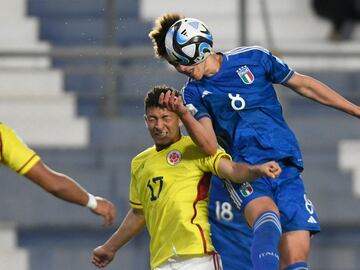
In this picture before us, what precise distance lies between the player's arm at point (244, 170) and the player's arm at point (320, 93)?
617mm

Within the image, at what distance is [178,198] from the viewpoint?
22.9 ft

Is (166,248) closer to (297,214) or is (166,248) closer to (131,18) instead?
(297,214)

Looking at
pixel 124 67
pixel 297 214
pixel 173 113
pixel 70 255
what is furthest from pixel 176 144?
pixel 124 67

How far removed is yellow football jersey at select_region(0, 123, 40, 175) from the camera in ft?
20.9

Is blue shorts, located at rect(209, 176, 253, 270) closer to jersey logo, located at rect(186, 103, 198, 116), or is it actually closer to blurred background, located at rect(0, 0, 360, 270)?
jersey logo, located at rect(186, 103, 198, 116)

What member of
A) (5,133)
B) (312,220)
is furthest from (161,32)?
(312,220)

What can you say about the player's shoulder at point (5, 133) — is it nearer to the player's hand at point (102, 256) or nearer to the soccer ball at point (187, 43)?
the soccer ball at point (187, 43)

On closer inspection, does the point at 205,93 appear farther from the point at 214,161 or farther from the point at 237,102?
the point at 214,161

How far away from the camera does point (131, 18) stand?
1187 cm

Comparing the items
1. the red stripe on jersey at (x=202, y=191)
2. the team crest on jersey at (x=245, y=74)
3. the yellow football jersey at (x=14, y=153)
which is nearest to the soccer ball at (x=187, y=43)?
the team crest on jersey at (x=245, y=74)

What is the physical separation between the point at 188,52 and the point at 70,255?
3658 millimetres

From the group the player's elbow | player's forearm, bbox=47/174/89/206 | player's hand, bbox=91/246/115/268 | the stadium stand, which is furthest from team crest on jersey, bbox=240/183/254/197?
the stadium stand

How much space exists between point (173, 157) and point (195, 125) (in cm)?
45

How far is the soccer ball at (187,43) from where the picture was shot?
22.3ft
